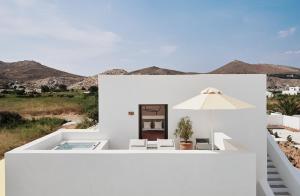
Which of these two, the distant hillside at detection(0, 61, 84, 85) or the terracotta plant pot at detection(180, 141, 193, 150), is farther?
the distant hillside at detection(0, 61, 84, 85)

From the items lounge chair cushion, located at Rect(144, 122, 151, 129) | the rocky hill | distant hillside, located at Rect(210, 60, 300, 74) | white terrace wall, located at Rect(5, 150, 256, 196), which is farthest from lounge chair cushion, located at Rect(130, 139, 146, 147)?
Answer: distant hillside, located at Rect(210, 60, 300, 74)

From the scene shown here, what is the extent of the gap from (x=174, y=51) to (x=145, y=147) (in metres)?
52.0

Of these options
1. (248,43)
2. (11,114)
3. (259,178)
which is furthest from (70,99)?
(259,178)

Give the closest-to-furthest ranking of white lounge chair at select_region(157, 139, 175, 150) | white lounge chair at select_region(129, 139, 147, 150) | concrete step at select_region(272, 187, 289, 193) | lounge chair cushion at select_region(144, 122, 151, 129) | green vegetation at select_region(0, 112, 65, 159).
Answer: white lounge chair at select_region(157, 139, 175, 150), white lounge chair at select_region(129, 139, 147, 150), concrete step at select_region(272, 187, 289, 193), lounge chair cushion at select_region(144, 122, 151, 129), green vegetation at select_region(0, 112, 65, 159)

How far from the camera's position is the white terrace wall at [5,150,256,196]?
9250 millimetres

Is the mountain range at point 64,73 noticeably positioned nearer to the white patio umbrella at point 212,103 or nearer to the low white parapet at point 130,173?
the white patio umbrella at point 212,103

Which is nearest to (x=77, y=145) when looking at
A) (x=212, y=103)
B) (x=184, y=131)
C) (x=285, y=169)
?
(x=184, y=131)

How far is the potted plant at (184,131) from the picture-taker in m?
13.4

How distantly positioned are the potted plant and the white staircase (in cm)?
443

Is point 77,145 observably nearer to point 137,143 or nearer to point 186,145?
point 137,143

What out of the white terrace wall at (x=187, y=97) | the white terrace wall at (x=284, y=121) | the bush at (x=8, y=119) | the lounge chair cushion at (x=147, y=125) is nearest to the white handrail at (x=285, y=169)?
the white terrace wall at (x=187, y=97)

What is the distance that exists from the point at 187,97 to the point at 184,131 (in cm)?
160

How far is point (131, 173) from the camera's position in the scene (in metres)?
Result: 9.28

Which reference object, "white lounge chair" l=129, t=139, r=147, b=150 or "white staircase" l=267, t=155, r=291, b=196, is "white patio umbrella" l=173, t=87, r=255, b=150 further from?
"white staircase" l=267, t=155, r=291, b=196
